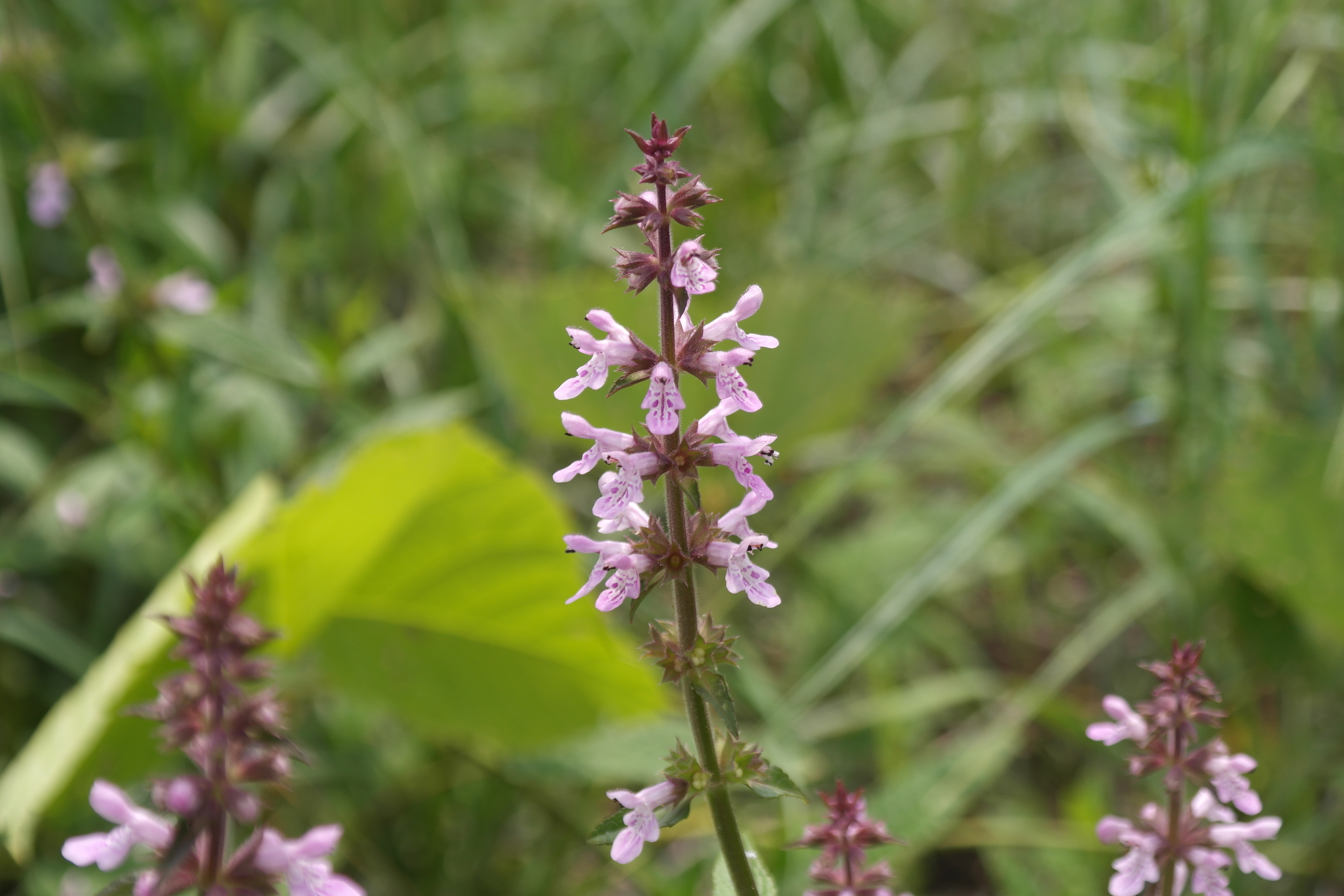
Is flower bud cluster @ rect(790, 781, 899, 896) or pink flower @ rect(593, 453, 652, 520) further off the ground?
pink flower @ rect(593, 453, 652, 520)

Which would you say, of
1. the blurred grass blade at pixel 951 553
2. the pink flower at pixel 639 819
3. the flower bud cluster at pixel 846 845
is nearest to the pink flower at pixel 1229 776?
the flower bud cluster at pixel 846 845

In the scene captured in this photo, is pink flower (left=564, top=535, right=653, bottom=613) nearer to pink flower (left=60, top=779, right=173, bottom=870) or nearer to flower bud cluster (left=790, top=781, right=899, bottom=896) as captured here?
flower bud cluster (left=790, top=781, right=899, bottom=896)

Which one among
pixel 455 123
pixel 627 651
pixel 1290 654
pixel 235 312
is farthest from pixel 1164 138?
pixel 235 312

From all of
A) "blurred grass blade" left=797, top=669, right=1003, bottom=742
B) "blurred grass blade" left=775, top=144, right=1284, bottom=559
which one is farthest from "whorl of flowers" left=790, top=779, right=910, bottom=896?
"blurred grass blade" left=797, top=669, right=1003, bottom=742

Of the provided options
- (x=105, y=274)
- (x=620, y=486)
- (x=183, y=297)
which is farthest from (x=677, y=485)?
(x=105, y=274)

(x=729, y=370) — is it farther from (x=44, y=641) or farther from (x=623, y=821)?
(x=44, y=641)

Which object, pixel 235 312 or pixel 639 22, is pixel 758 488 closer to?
pixel 235 312
